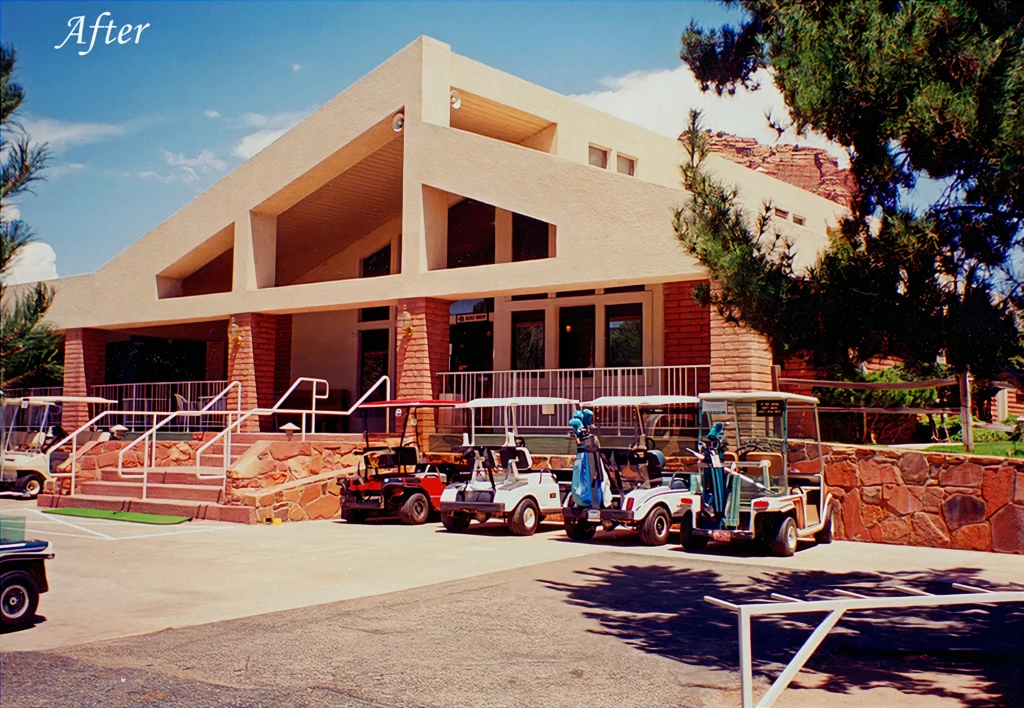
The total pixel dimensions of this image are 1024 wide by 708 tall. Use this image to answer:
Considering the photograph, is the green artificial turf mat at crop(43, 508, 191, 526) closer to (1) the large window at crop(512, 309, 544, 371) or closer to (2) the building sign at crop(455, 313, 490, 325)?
(1) the large window at crop(512, 309, 544, 371)

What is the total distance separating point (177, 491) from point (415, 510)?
14.6 ft

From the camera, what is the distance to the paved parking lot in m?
5.77

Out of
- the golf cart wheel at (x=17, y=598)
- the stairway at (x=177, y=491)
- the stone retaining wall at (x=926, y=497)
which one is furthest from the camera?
the stairway at (x=177, y=491)

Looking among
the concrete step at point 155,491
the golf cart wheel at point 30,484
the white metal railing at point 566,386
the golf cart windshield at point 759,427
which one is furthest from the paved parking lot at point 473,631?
the golf cart wheel at point 30,484

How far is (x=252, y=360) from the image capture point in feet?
66.8

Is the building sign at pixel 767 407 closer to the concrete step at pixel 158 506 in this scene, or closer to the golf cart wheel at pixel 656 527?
the golf cart wheel at pixel 656 527

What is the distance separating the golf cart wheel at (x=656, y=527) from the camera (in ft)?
41.6

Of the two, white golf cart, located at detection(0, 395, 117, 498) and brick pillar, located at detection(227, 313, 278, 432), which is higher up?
brick pillar, located at detection(227, 313, 278, 432)

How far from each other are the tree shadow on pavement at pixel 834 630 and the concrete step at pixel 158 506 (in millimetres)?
6998

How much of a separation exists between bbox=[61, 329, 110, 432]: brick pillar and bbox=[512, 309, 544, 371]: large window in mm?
10401

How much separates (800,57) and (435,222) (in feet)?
39.1

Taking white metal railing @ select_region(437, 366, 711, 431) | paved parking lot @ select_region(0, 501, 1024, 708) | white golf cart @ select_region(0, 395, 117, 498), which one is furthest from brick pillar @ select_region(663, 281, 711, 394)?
white golf cart @ select_region(0, 395, 117, 498)

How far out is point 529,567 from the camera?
10.7 meters

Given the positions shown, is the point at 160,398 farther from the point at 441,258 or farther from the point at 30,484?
the point at 441,258
